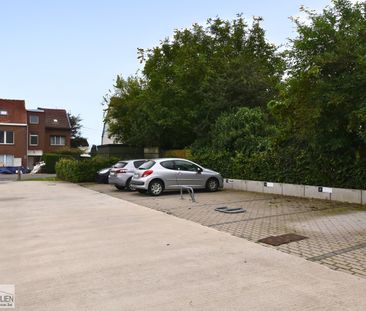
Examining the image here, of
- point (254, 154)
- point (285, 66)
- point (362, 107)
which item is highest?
point (285, 66)

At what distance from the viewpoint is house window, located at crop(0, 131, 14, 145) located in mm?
45656

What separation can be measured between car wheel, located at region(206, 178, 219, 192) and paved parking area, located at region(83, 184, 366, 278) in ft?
5.59

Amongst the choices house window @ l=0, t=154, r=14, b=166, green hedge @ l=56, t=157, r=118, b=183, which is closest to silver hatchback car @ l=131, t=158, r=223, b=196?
green hedge @ l=56, t=157, r=118, b=183

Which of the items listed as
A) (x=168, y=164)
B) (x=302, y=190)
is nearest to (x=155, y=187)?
(x=168, y=164)

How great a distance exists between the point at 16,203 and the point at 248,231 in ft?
30.6

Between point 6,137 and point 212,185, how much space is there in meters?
37.4

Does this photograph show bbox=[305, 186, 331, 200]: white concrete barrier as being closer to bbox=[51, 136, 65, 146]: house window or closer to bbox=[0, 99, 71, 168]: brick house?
bbox=[0, 99, 71, 168]: brick house

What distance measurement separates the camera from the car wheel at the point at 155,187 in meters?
14.9

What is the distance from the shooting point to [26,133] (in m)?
46.9

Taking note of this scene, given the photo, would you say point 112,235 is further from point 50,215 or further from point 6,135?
point 6,135

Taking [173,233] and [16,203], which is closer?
[173,233]

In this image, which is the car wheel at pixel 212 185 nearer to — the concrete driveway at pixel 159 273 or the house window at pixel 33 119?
the concrete driveway at pixel 159 273

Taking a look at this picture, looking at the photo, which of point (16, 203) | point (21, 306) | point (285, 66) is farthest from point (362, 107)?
point (16, 203)

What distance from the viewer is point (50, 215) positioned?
10492 millimetres
